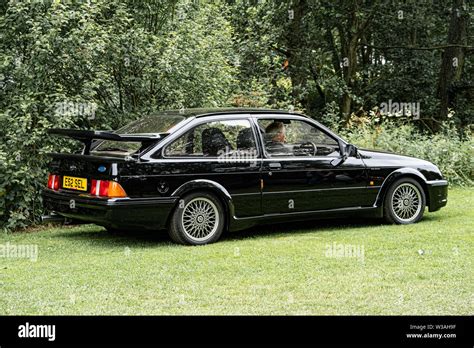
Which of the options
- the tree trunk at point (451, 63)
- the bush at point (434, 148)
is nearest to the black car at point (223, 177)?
the bush at point (434, 148)

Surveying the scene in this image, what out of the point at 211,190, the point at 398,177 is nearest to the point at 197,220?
the point at 211,190

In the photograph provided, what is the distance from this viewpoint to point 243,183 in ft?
29.7

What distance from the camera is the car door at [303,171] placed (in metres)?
9.30

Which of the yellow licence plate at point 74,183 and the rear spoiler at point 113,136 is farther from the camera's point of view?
the yellow licence plate at point 74,183

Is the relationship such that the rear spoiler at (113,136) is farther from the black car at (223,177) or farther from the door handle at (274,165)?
the door handle at (274,165)

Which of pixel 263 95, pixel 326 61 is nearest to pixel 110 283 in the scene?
pixel 263 95

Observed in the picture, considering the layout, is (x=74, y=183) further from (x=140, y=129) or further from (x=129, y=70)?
(x=129, y=70)

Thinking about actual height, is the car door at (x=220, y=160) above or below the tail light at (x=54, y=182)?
above

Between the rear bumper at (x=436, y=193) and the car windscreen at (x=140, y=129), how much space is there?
3.89 m

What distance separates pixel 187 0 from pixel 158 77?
2580mm

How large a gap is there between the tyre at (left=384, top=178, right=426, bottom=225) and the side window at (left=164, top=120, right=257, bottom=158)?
2.27m

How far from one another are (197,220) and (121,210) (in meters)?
1.02
